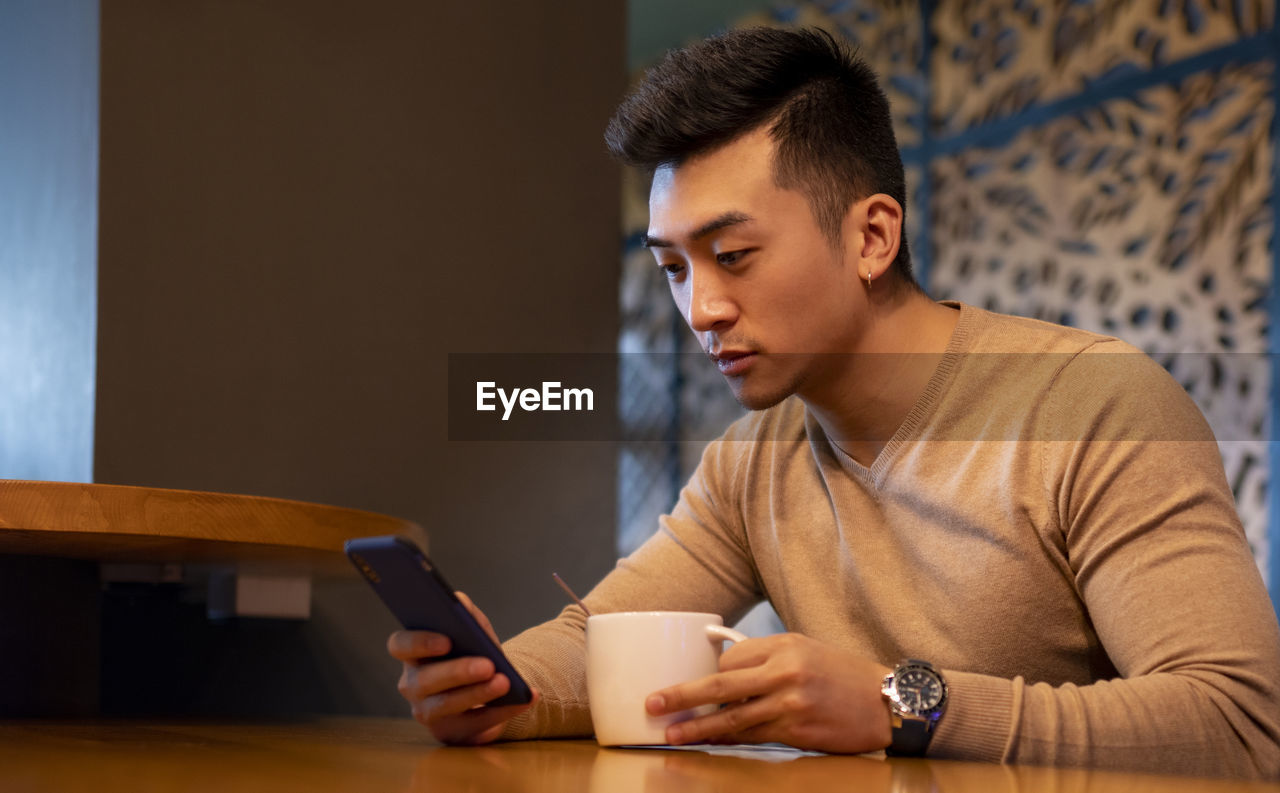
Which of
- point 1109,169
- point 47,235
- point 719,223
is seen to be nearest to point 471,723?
point 719,223

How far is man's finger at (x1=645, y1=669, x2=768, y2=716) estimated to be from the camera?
0.87 m

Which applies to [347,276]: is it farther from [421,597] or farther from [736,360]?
[421,597]

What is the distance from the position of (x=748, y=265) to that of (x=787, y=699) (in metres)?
0.54

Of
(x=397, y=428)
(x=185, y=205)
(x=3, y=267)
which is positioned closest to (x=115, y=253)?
(x=185, y=205)

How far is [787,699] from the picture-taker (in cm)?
86

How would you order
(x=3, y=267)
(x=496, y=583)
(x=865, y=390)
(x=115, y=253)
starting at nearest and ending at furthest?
(x=865, y=390)
(x=115, y=253)
(x=3, y=267)
(x=496, y=583)

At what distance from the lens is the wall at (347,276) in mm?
1673

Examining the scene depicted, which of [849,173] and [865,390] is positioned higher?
[849,173]

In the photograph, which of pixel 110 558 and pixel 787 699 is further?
pixel 110 558

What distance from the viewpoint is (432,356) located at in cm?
196

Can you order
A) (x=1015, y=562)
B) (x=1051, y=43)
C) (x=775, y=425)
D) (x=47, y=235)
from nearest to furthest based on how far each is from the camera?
(x=1015, y=562)
(x=775, y=425)
(x=47, y=235)
(x=1051, y=43)

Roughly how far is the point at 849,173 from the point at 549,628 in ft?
2.01

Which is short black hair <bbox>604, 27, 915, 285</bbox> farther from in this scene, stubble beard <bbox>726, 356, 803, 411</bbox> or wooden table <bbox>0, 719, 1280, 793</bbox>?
wooden table <bbox>0, 719, 1280, 793</bbox>

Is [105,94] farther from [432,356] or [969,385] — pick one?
[969,385]
